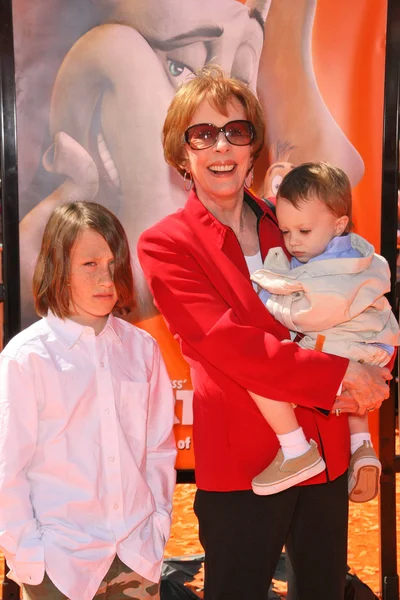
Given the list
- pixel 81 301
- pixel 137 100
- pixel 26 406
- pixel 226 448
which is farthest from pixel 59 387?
pixel 137 100

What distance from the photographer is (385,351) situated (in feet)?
8.24

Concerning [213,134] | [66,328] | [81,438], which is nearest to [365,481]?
[81,438]

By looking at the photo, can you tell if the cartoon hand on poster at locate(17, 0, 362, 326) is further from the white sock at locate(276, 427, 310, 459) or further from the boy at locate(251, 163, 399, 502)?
the white sock at locate(276, 427, 310, 459)

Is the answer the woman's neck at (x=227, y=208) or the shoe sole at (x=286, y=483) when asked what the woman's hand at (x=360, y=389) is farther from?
the woman's neck at (x=227, y=208)

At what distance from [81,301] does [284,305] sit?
26.6 inches

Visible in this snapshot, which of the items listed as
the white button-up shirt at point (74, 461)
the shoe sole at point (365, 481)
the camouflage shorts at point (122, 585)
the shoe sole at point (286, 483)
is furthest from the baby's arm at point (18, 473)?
the shoe sole at point (365, 481)

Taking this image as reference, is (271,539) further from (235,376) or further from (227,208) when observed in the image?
(227,208)

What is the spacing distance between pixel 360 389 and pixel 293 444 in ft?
0.92

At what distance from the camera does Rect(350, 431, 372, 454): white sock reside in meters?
2.63

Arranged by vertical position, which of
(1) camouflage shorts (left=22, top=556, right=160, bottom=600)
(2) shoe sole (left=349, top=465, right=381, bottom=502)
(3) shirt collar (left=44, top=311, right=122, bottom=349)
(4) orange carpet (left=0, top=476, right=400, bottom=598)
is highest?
(3) shirt collar (left=44, top=311, right=122, bottom=349)

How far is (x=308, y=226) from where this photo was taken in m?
2.49

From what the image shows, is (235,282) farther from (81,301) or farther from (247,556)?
(247,556)

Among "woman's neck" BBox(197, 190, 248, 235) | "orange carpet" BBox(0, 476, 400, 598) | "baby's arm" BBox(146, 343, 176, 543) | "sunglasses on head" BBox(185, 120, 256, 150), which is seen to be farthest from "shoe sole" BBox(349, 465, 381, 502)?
"orange carpet" BBox(0, 476, 400, 598)

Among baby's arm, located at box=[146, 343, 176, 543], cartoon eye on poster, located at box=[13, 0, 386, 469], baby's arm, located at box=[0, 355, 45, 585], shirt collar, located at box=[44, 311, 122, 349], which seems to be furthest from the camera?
cartoon eye on poster, located at box=[13, 0, 386, 469]
